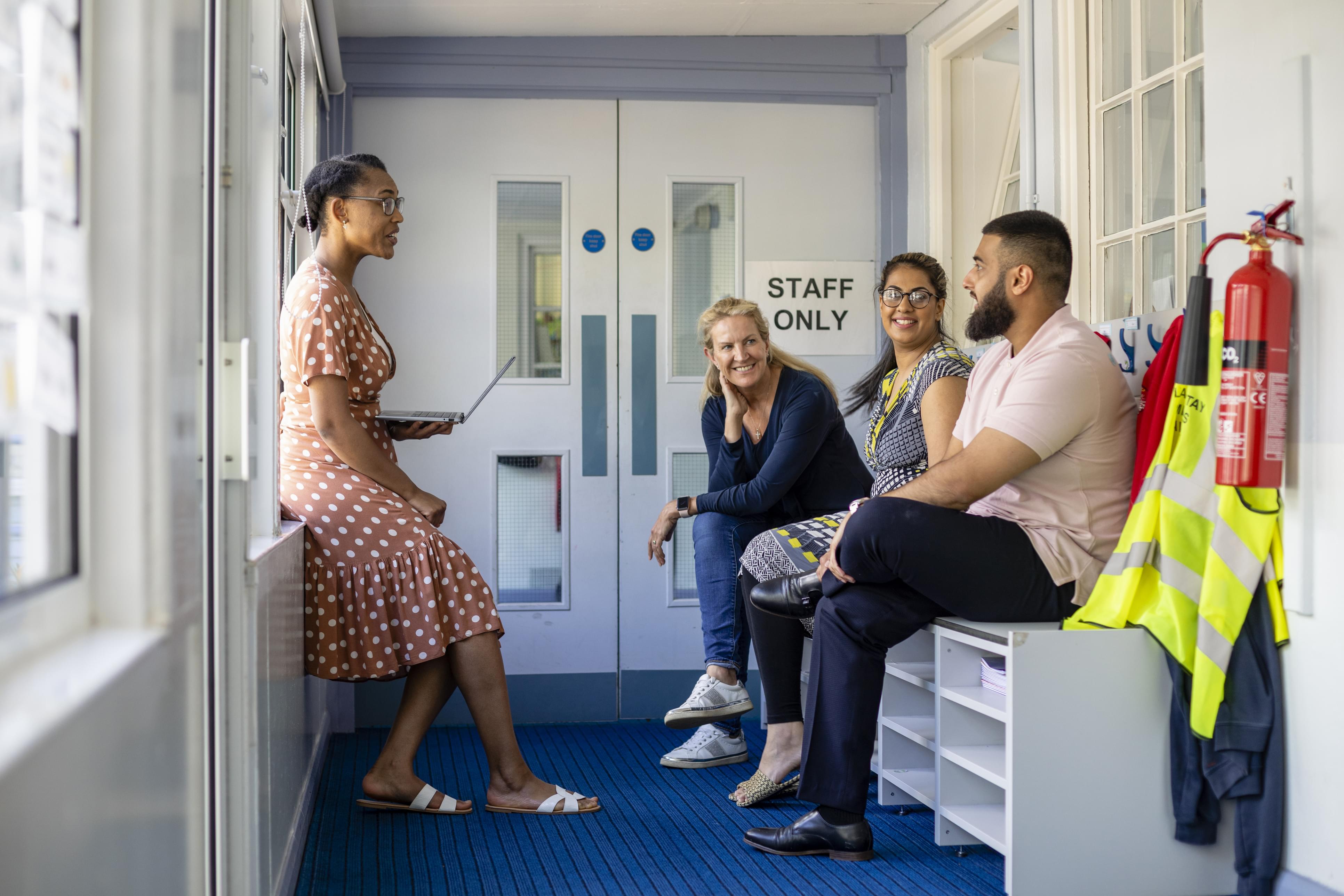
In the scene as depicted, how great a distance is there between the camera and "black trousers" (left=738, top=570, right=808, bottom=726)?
8.35ft

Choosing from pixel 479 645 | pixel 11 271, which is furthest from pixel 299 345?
pixel 11 271

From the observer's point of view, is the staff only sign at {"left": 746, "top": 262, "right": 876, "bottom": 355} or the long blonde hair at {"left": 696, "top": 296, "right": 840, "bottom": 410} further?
the staff only sign at {"left": 746, "top": 262, "right": 876, "bottom": 355}

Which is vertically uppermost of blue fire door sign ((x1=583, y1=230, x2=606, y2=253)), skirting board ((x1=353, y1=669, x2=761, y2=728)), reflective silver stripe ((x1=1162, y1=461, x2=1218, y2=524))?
blue fire door sign ((x1=583, y1=230, x2=606, y2=253))

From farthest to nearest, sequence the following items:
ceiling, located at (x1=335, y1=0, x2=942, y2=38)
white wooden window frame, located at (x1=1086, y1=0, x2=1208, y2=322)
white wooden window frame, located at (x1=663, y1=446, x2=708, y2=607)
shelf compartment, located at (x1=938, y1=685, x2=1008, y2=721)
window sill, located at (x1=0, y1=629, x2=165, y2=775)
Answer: white wooden window frame, located at (x1=663, y1=446, x2=708, y2=607) → ceiling, located at (x1=335, y1=0, x2=942, y2=38) → white wooden window frame, located at (x1=1086, y1=0, x2=1208, y2=322) → shelf compartment, located at (x1=938, y1=685, x2=1008, y2=721) → window sill, located at (x1=0, y1=629, x2=165, y2=775)

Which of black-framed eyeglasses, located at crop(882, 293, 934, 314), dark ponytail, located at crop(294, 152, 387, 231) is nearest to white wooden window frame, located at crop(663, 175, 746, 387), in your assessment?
black-framed eyeglasses, located at crop(882, 293, 934, 314)

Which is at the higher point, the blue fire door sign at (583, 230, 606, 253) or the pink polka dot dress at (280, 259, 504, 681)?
the blue fire door sign at (583, 230, 606, 253)

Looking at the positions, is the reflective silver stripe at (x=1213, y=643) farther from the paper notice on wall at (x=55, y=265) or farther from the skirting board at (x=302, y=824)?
the paper notice on wall at (x=55, y=265)

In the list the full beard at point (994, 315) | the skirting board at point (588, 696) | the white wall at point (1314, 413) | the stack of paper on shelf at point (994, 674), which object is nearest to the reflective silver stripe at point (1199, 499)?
the white wall at point (1314, 413)

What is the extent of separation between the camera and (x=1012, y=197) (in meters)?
3.40

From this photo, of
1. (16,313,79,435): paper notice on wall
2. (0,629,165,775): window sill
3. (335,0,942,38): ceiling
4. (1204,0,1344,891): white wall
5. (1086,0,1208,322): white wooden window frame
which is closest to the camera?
→ (0,629,165,775): window sill

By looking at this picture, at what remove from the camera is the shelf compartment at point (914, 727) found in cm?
231

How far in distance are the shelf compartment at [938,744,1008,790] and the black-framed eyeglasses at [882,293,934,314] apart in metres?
1.11

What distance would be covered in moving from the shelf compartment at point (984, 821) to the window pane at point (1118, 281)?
1247mm

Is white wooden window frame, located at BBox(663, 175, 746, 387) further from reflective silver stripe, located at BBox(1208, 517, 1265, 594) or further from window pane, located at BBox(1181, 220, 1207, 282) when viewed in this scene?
reflective silver stripe, located at BBox(1208, 517, 1265, 594)
